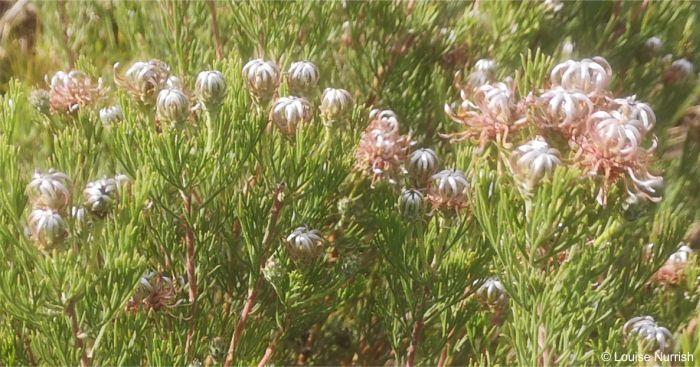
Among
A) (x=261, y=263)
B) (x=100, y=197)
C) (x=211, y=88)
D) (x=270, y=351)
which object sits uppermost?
(x=211, y=88)

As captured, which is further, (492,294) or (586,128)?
(492,294)

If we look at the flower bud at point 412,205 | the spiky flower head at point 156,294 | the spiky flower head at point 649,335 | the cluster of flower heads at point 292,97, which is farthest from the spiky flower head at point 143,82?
the spiky flower head at point 649,335

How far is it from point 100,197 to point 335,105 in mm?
277

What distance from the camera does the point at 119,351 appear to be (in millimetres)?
816

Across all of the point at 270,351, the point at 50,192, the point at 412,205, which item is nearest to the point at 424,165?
the point at 412,205

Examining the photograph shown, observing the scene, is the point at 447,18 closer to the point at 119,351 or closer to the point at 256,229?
the point at 256,229

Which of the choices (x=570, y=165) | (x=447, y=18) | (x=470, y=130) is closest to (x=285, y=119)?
(x=470, y=130)

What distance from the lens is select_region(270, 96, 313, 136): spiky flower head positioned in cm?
80

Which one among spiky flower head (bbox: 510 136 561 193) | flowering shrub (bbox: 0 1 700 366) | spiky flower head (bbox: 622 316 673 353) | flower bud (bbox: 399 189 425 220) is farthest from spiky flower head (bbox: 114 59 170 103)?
spiky flower head (bbox: 622 316 673 353)

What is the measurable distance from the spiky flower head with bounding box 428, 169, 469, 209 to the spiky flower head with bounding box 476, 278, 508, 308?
0.41 feet

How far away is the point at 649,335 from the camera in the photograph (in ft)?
2.50

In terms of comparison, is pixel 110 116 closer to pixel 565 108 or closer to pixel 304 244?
pixel 304 244

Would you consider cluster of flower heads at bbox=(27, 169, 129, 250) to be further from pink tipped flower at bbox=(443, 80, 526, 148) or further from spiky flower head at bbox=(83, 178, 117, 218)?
pink tipped flower at bbox=(443, 80, 526, 148)

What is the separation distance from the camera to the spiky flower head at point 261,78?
0.82m
